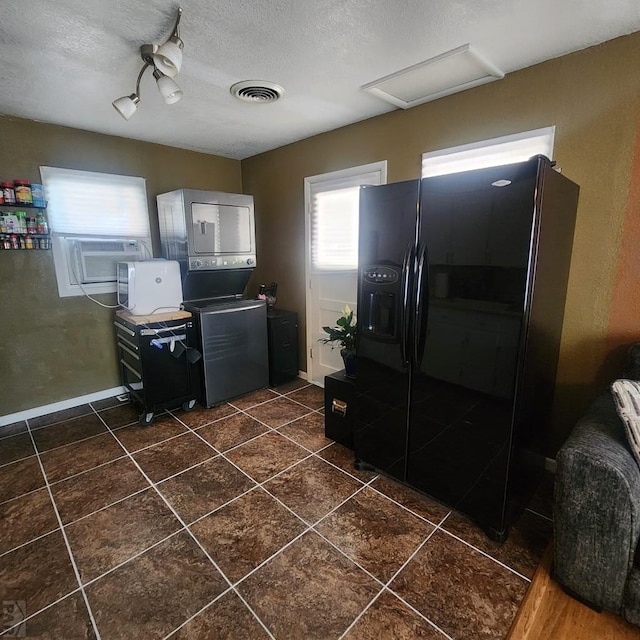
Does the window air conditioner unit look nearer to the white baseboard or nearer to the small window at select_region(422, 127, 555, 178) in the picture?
the white baseboard

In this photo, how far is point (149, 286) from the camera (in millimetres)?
2916

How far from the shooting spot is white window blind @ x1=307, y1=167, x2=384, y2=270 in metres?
3.09

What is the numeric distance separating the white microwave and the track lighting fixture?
1209 millimetres

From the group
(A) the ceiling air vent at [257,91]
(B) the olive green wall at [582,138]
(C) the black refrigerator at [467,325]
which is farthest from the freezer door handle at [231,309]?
(B) the olive green wall at [582,138]

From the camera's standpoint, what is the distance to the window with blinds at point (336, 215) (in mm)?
3061

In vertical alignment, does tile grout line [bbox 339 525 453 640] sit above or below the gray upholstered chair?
below

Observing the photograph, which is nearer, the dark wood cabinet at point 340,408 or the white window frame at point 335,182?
the dark wood cabinet at point 340,408

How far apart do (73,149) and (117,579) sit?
3186mm

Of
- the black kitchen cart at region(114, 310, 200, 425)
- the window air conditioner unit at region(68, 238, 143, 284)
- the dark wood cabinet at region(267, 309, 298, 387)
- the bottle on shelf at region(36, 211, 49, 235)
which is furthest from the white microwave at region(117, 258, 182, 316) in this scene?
the dark wood cabinet at region(267, 309, 298, 387)

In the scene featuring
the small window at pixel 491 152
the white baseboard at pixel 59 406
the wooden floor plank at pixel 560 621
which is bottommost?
the wooden floor plank at pixel 560 621

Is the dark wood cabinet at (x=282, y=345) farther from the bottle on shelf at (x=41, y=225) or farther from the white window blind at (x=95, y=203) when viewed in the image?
the bottle on shelf at (x=41, y=225)

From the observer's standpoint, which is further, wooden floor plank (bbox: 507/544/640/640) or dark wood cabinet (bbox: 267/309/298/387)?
dark wood cabinet (bbox: 267/309/298/387)

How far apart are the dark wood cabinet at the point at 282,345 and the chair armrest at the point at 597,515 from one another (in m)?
2.61

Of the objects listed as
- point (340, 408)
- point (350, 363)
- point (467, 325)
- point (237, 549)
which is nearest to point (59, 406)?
point (237, 549)
